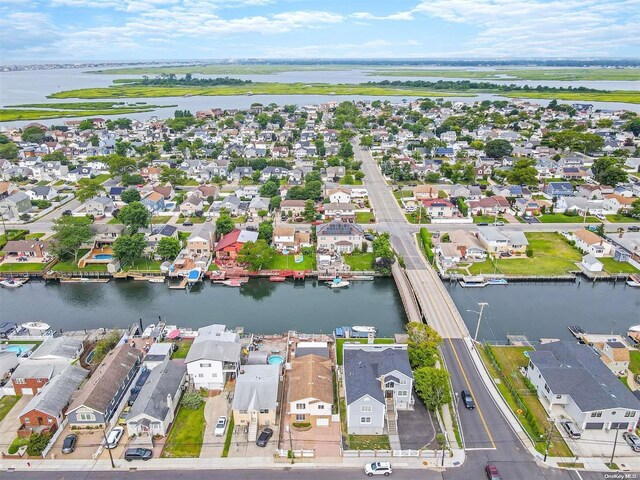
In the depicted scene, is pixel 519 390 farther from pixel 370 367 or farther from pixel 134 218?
pixel 134 218

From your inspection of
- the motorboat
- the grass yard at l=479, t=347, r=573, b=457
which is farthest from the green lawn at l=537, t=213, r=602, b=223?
the motorboat

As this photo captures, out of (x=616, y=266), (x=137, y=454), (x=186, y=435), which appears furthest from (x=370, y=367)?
(x=616, y=266)

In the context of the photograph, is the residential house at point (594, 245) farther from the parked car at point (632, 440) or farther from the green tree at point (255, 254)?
the green tree at point (255, 254)

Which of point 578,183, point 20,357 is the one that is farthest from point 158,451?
point 578,183

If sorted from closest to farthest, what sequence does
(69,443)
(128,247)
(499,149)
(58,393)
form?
(69,443), (58,393), (128,247), (499,149)

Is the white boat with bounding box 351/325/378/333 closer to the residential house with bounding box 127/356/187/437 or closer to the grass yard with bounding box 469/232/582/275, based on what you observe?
the residential house with bounding box 127/356/187/437

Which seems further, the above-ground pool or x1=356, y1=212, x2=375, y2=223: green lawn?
x1=356, y1=212, x2=375, y2=223: green lawn

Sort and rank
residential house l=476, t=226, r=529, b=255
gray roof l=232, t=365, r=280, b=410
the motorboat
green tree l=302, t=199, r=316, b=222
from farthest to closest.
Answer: green tree l=302, t=199, r=316, b=222
residential house l=476, t=226, r=529, b=255
the motorboat
gray roof l=232, t=365, r=280, b=410
